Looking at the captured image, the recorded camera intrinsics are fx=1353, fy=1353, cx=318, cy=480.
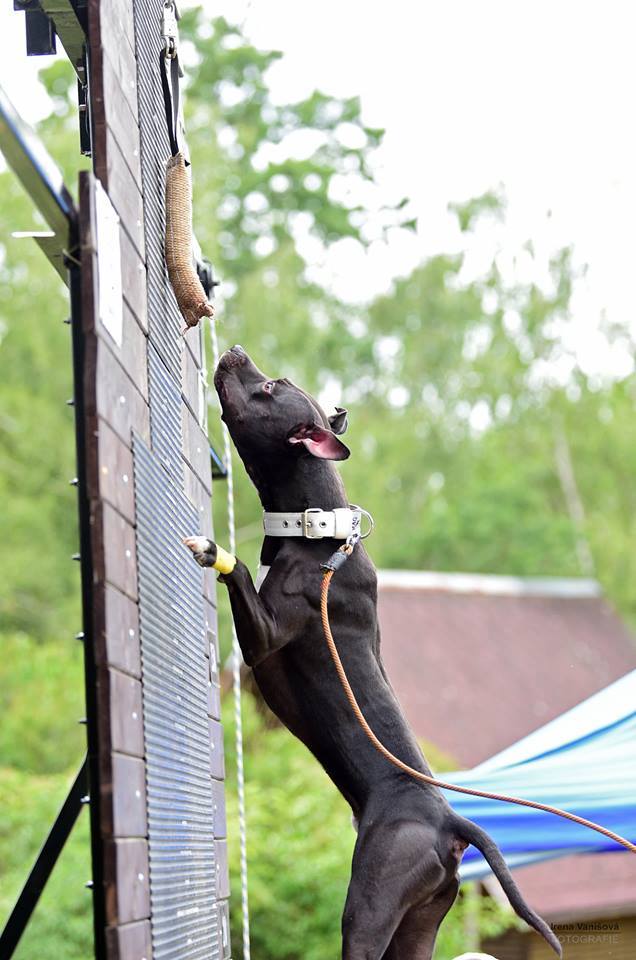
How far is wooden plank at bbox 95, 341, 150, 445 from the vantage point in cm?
236

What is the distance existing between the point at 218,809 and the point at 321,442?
3.57 ft

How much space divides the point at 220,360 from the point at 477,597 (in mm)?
15236

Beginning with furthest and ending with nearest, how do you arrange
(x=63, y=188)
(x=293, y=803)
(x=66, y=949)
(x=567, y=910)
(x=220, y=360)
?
1. (x=567, y=910)
2. (x=293, y=803)
3. (x=66, y=949)
4. (x=220, y=360)
5. (x=63, y=188)

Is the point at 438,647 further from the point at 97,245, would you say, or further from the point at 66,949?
the point at 97,245

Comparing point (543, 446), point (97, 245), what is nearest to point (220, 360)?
point (97, 245)

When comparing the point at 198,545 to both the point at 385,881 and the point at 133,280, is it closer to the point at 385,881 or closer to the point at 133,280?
the point at 133,280

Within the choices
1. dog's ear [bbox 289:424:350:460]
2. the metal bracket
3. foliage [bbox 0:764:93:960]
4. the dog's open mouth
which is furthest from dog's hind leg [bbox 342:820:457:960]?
foliage [bbox 0:764:93:960]

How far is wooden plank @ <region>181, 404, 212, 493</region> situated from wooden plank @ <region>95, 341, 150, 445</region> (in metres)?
0.76

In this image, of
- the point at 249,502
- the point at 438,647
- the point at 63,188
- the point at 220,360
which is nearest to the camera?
the point at 63,188

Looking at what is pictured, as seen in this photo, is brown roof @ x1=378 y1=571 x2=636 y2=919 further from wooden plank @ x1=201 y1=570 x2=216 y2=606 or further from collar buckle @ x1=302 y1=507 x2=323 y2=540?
collar buckle @ x1=302 y1=507 x2=323 y2=540

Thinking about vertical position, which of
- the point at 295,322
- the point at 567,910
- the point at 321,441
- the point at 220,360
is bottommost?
the point at 567,910

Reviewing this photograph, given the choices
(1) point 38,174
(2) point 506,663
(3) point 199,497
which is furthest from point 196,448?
(2) point 506,663

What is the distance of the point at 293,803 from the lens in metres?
9.87

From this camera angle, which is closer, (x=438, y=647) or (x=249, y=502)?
(x=249, y=502)
